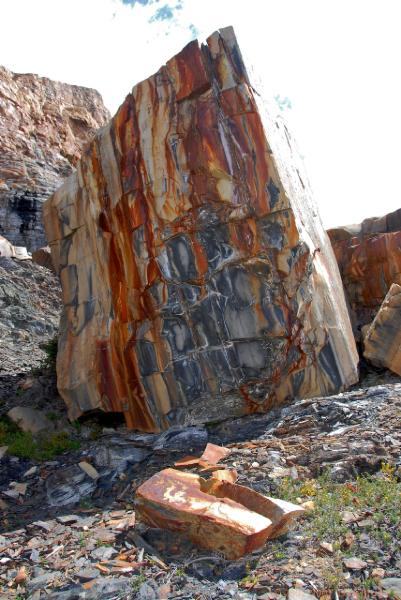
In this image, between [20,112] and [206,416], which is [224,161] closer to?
[206,416]

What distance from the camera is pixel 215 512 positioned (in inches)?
155

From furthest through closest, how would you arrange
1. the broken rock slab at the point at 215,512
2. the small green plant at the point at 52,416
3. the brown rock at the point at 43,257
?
1. the brown rock at the point at 43,257
2. the small green plant at the point at 52,416
3. the broken rock slab at the point at 215,512

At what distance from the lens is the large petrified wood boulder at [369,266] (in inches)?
530

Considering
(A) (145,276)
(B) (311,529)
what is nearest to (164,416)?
(A) (145,276)

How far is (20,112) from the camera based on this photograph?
28.4 metres

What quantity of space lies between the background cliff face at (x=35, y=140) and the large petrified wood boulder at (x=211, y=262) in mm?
15986

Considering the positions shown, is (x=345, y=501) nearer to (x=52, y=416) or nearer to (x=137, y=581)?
(x=137, y=581)

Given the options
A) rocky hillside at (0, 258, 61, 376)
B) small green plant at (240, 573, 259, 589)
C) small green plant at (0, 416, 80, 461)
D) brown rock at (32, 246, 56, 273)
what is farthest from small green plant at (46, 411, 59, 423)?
brown rock at (32, 246, 56, 273)

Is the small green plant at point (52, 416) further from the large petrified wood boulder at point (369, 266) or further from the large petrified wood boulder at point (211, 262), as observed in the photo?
the large petrified wood boulder at point (369, 266)

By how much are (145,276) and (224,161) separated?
2298 mm

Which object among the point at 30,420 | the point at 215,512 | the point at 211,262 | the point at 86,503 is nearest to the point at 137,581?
the point at 215,512

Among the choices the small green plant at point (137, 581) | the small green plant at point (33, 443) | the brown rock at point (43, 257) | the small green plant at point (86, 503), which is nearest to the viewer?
the small green plant at point (137, 581)

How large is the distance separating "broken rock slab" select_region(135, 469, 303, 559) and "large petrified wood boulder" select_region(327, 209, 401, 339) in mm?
9278

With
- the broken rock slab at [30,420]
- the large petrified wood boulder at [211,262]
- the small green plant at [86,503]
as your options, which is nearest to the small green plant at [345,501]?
the small green plant at [86,503]
